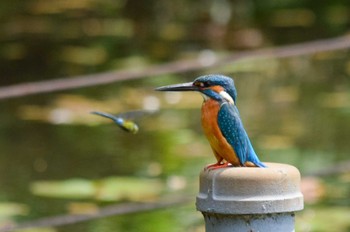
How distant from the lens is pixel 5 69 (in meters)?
6.59

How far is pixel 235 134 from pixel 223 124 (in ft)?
0.10

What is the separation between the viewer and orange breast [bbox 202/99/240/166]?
188 centimetres

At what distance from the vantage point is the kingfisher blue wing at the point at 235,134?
188 cm

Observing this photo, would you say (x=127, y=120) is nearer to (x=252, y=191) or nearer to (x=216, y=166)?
(x=216, y=166)

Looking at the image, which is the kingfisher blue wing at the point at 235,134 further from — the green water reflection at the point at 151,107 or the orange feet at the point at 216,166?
the green water reflection at the point at 151,107

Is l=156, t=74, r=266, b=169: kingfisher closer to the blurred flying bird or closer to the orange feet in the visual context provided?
the orange feet

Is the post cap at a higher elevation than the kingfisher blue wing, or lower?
lower

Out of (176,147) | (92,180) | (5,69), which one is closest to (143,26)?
(5,69)

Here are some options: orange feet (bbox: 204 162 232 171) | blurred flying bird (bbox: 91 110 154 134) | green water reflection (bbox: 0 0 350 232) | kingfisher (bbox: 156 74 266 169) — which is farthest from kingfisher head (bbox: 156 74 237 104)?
green water reflection (bbox: 0 0 350 232)

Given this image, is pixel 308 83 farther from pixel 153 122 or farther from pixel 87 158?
pixel 87 158

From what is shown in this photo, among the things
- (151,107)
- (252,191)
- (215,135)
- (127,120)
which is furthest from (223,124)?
(151,107)

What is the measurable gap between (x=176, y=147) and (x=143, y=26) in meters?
2.93

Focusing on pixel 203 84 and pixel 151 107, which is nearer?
pixel 203 84

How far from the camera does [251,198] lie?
70.4 inches
